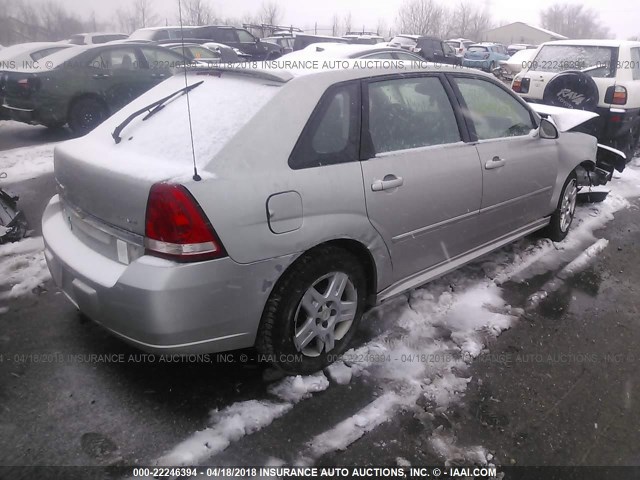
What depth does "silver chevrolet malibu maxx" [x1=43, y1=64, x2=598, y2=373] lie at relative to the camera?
7.00 feet

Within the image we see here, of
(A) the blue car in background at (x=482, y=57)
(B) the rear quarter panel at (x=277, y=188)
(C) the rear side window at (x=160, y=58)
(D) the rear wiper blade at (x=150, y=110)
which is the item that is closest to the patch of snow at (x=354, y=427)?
(B) the rear quarter panel at (x=277, y=188)

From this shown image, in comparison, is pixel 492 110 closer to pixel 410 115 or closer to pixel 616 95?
pixel 410 115

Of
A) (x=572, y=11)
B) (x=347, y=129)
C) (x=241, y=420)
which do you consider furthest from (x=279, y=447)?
(x=572, y=11)

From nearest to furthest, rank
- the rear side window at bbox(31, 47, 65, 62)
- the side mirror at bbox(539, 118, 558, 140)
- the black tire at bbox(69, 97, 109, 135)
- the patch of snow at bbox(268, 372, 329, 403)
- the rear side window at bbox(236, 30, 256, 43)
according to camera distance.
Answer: the patch of snow at bbox(268, 372, 329, 403) → the side mirror at bbox(539, 118, 558, 140) → the black tire at bbox(69, 97, 109, 135) → the rear side window at bbox(31, 47, 65, 62) → the rear side window at bbox(236, 30, 256, 43)

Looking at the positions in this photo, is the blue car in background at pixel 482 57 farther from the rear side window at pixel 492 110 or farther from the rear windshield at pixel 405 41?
the rear side window at pixel 492 110

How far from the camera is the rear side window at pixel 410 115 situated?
2.78m

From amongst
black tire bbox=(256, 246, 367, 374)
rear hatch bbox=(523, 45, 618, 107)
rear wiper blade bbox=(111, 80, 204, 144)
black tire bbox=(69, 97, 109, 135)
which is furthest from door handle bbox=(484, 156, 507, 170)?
black tire bbox=(69, 97, 109, 135)

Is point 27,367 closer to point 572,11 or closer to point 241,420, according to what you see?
point 241,420

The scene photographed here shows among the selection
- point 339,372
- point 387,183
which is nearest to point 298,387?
point 339,372

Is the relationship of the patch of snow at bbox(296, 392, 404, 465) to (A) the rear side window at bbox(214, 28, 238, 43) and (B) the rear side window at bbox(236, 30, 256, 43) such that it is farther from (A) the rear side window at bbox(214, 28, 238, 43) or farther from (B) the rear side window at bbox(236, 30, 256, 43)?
(B) the rear side window at bbox(236, 30, 256, 43)

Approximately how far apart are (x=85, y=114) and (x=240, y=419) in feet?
24.8

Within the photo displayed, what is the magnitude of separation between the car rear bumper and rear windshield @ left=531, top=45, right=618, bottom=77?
7.23 meters

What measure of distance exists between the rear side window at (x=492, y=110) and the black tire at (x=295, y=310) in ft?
4.89

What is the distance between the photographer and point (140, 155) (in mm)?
2385
